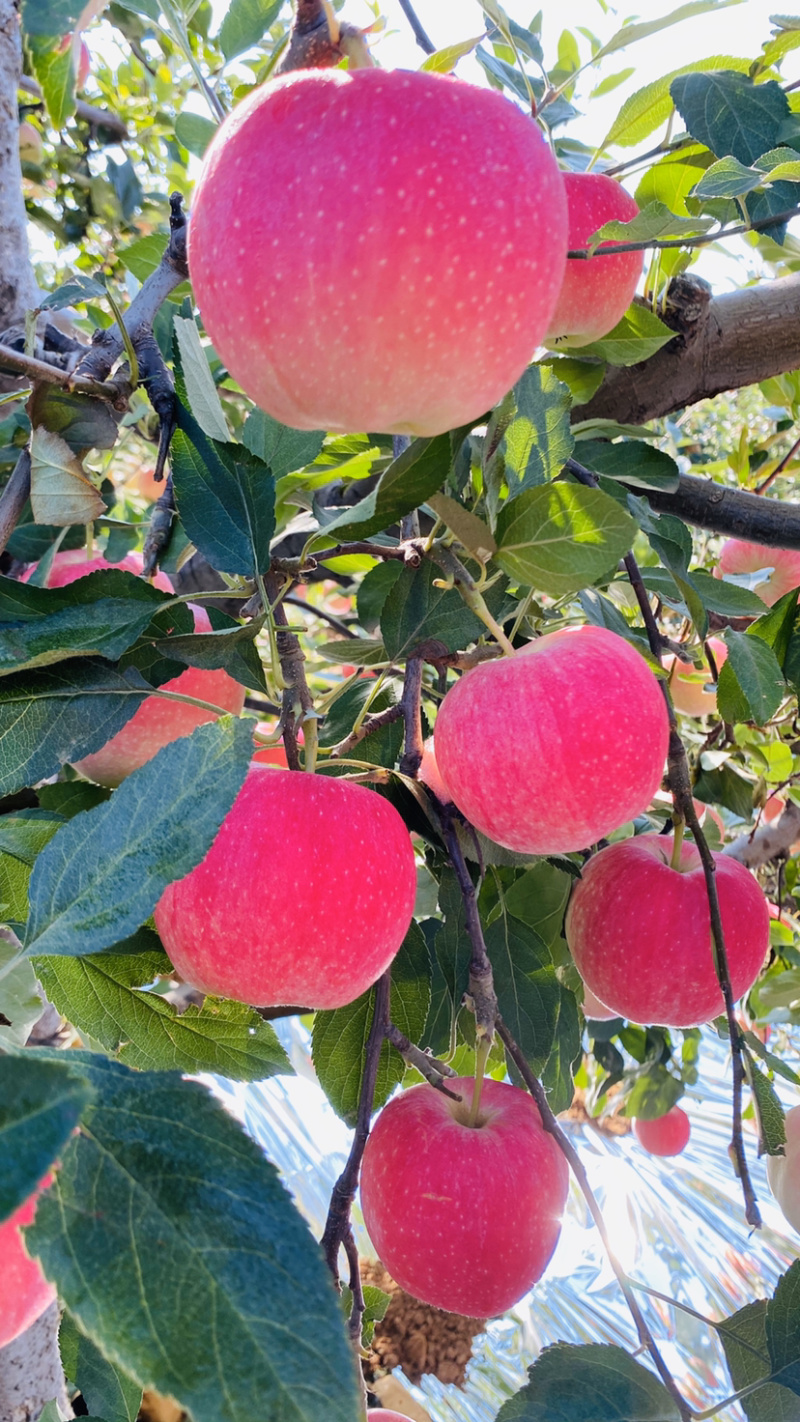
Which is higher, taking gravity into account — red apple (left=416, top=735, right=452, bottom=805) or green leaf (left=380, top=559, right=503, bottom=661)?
green leaf (left=380, top=559, right=503, bottom=661)

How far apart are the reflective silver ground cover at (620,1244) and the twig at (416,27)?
1.09 metres

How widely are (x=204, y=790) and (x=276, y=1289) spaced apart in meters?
0.14

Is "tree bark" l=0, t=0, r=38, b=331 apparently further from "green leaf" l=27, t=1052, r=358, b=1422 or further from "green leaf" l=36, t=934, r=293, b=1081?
"green leaf" l=27, t=1052, r=358, b=1422

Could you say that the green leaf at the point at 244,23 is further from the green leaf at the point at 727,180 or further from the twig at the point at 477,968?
the twig at the point at 477,968

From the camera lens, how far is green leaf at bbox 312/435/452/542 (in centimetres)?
34

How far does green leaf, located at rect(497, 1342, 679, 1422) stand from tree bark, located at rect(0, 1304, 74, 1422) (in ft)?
1.75

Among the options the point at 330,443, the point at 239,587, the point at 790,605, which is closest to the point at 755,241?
the point at 790,605

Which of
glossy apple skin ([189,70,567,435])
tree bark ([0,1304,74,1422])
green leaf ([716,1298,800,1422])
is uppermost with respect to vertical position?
glossy apple skin ([189,70,567,435])

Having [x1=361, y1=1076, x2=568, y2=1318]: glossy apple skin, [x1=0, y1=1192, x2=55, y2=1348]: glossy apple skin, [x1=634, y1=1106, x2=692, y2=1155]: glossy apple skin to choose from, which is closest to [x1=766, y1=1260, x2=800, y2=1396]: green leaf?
[x1=361, y1=1076, x2=568, y2=1318]: glossy apple skin

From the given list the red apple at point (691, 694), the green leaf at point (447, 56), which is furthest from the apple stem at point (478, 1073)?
the red apple at point (691, 694)

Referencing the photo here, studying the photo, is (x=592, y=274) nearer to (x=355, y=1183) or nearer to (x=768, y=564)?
(x=355, y=1183)

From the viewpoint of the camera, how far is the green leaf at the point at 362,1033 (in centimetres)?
54

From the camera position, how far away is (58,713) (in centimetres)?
40

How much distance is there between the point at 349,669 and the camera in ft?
4.22
